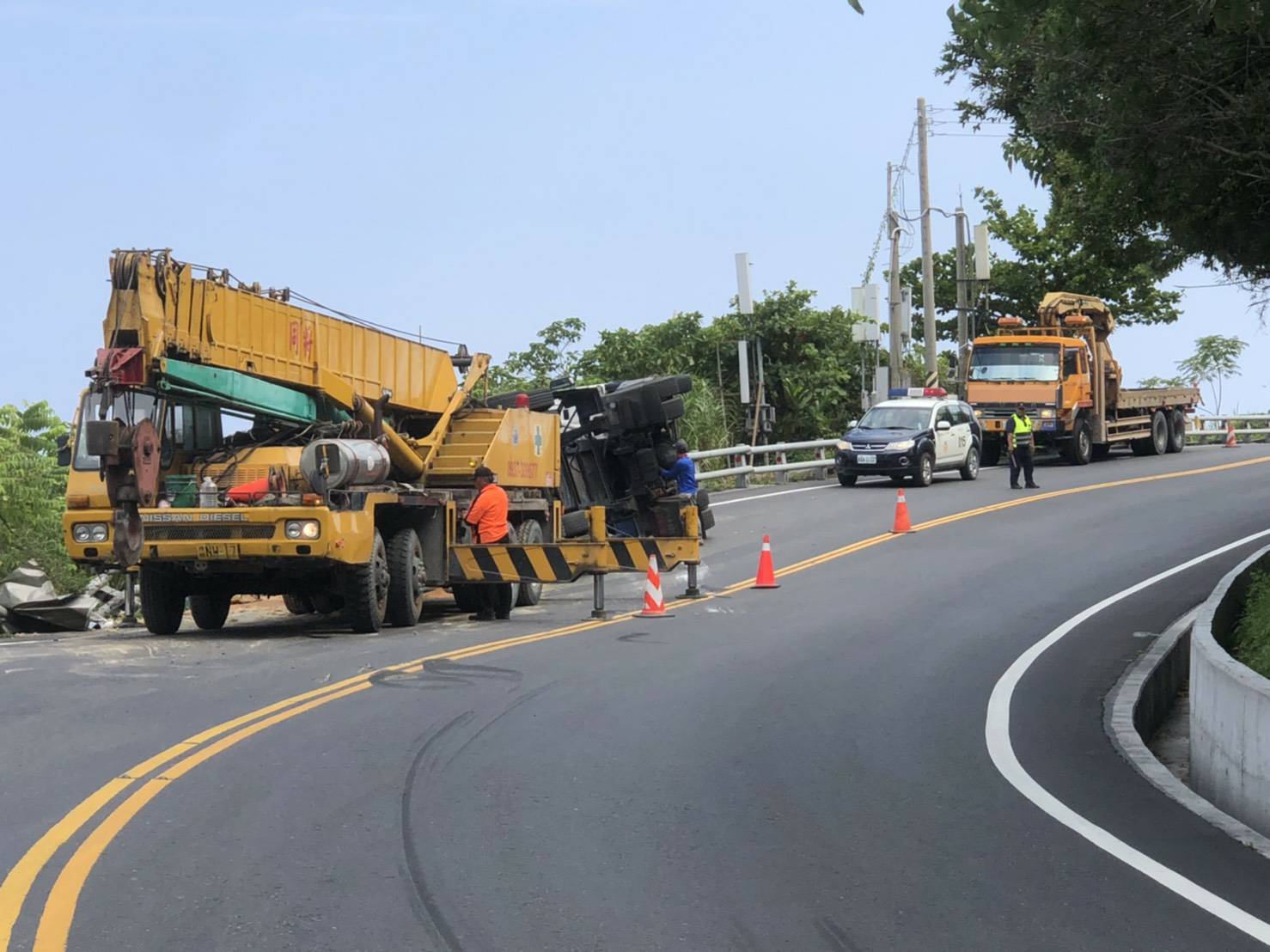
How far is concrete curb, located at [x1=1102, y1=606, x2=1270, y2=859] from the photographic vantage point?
330 inches

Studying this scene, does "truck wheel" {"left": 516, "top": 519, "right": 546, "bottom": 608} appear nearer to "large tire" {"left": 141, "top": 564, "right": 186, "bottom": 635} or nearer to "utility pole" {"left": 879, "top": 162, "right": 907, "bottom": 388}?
"large tire" {"left": 141, "top": 564, "right": 186, "bottom": 635}

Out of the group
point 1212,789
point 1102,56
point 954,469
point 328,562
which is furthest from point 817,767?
point 954,469

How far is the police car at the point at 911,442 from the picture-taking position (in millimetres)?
32469

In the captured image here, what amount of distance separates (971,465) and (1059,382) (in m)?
3.52

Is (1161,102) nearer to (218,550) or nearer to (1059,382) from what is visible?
(218,550)

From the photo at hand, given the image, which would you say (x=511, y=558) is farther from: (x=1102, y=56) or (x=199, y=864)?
(x=199, y=864)

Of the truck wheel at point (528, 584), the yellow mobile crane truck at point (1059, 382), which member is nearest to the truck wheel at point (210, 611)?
the truck wheel at point (528, 584)

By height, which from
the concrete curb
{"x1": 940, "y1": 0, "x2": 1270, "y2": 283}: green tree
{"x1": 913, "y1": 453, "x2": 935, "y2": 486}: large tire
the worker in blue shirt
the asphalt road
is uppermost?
{"x1": 940, "y1": 0, "x2": 1270, "y2": 283}: green tree

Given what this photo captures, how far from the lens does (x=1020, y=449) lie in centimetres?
3159

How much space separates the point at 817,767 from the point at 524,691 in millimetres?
3239

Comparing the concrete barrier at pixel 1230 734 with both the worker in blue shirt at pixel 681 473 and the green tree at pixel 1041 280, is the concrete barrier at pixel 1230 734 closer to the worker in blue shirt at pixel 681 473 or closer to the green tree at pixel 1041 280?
the worker in blue shirt at pixel 681 473

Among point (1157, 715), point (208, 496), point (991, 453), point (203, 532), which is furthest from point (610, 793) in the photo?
point (991, 453)

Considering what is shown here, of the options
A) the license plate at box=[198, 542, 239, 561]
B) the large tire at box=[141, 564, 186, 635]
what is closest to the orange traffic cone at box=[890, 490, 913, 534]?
the large tire at box=[141, 564, 186, 635]

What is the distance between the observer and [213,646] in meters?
15.3
